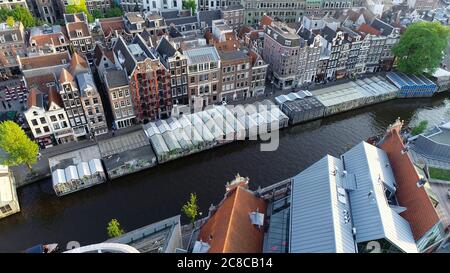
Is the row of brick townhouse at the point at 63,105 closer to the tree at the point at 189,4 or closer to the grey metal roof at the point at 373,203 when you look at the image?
the grey metal roof at the point at 373,203

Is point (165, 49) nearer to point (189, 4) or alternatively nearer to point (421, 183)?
point (189, 4)

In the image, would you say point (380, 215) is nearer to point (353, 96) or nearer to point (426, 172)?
point (426, 172)

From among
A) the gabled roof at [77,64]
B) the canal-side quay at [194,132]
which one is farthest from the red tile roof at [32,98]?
the canal-side quay at [194,132]

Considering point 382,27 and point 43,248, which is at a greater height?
point 382,27

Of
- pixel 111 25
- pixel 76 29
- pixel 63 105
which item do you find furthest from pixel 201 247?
pixel 111 25

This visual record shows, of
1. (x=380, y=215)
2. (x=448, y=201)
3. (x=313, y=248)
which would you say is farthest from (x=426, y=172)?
(x=313, y=248)
